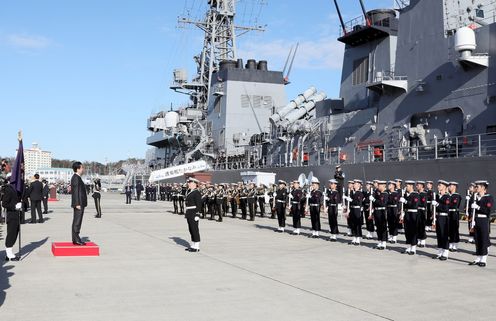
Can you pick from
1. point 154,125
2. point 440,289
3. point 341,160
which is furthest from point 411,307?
point 154,125

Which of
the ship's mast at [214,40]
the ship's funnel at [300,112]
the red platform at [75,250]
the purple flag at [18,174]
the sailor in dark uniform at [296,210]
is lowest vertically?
the red platform at [75,250]

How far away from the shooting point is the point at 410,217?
11086 mm

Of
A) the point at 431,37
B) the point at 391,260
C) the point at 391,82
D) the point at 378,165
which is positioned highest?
the point at 431,37

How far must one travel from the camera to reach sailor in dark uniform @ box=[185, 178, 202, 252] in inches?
421

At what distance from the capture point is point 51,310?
18.4ft

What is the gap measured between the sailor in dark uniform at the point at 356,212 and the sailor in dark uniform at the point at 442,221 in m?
2.14

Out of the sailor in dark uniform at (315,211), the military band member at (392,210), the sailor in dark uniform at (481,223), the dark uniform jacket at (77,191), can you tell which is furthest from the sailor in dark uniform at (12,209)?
the sailor in dark uniform at (481,223)

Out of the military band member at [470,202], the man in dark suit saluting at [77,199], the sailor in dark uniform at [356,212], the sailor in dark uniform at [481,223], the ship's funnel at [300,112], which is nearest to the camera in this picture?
the sailor in dark uniform at [481,223]

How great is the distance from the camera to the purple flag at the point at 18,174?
9.73 metres

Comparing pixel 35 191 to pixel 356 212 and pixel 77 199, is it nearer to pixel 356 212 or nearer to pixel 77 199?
pixel 77 199

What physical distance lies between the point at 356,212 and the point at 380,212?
721 millimetres

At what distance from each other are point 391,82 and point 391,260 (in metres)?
A: 12.6

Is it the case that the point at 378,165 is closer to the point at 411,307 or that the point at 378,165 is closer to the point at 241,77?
the point at 411,307

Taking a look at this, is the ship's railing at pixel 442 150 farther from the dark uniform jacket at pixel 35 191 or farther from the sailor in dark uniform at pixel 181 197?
the dark uniform jacket at pixel 35 191
